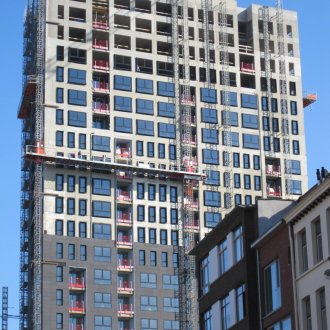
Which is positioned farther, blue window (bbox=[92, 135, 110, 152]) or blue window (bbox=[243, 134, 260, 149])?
blue window (bbox=[243, 134, 260, 149])

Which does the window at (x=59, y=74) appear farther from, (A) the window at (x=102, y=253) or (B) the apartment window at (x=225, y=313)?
(B) the apartment window at (x=225, y=313)

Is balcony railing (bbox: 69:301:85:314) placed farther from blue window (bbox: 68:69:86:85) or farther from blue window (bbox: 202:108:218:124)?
blue window (bbox: 202:108:218:124)

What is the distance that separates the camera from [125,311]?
162125 millimetres

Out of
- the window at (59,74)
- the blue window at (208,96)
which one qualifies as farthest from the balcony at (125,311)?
the blue window at (208,96)

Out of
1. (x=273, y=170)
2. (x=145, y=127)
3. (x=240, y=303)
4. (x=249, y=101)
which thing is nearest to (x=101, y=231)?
(x=145, y=127)

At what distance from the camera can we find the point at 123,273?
16425cm

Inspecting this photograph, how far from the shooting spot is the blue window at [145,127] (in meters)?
171

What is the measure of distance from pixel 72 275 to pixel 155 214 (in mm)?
15870

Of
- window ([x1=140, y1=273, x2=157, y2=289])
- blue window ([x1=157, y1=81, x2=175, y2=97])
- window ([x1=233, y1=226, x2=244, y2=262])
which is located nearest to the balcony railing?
window ([x1=140, y1=273, x2=157, y2=289])

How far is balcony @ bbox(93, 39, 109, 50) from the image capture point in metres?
175

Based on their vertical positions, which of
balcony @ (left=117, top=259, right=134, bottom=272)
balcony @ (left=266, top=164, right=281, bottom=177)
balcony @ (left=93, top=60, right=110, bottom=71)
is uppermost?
balcony @ (left=93, top=60, right=110, bottom=71)

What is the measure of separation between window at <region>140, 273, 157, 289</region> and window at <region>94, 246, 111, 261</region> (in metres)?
5.67

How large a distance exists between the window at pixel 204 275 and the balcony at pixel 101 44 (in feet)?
327

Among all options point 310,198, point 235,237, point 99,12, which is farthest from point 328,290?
point 99,12
